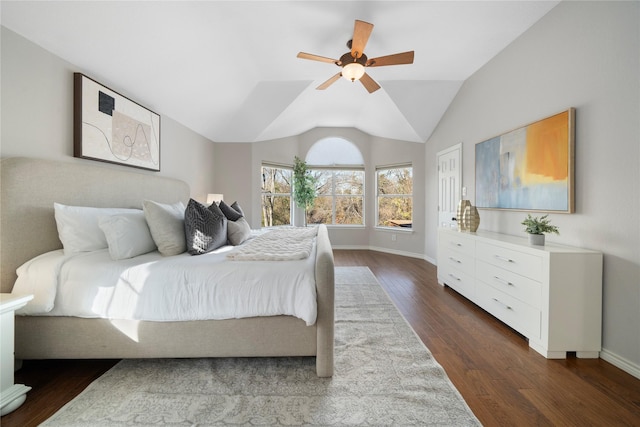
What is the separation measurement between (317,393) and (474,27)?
11.1 ft

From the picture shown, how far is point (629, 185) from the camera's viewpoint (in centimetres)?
180

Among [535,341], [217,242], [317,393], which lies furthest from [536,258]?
[217,242]

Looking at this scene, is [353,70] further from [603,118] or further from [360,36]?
[603,118]

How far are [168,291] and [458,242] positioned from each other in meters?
2.95

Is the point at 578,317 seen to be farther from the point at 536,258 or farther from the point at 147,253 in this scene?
the point at 147,253

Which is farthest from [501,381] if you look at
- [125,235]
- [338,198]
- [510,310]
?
[338,198]

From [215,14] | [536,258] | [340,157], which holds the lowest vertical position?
[536,258]

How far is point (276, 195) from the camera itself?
6.23 metres

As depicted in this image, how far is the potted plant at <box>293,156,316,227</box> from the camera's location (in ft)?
19.6

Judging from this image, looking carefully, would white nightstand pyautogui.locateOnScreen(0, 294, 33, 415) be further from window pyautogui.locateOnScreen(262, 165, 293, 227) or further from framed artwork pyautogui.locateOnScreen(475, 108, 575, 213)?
window pyautogui.locateOnScreen(262, 165, 293, 227)

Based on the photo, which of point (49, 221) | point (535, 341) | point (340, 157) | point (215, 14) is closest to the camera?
point (49, 221)

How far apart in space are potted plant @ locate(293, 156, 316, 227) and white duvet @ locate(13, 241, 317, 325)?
4354 millimetres

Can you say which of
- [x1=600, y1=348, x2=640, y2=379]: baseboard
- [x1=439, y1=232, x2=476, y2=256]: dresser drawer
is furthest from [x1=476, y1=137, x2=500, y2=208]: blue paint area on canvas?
[x1=600, y1=348, x2=640, y2=379]: baseboard

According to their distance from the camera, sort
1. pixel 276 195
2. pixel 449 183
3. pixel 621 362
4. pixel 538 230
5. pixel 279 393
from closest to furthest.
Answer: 1. pixel 279 393
2. pixel 621 362
3. pixel 538 230
4. pixel 449 183
5. pixel 276 195
